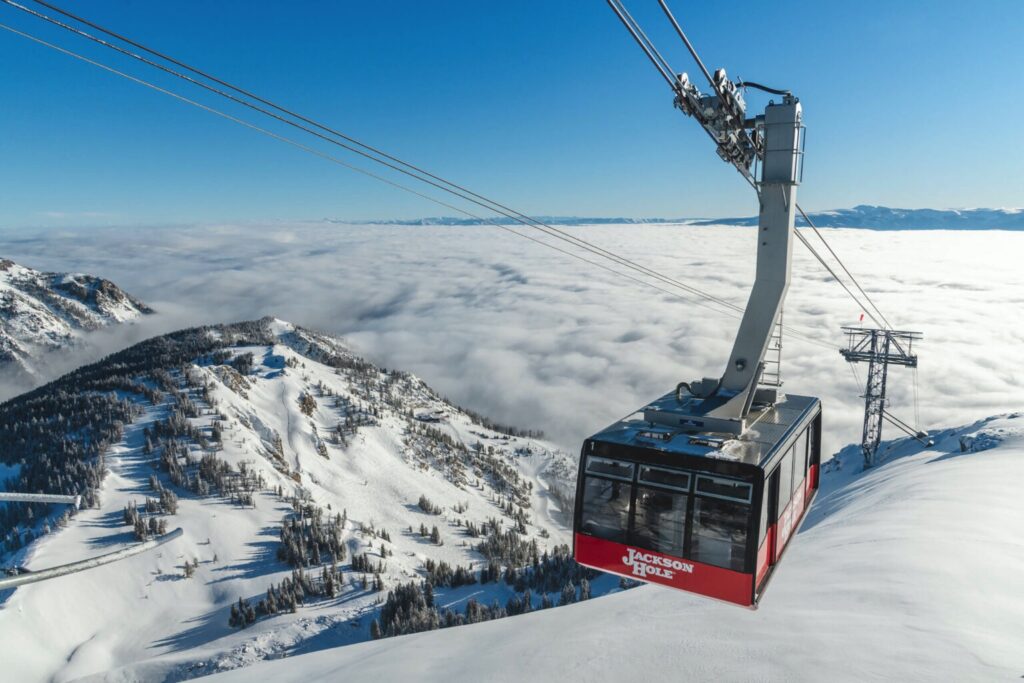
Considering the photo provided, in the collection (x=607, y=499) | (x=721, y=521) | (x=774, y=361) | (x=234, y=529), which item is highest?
(x=774, y=361)

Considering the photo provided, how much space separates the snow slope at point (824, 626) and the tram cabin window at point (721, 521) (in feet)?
21.8

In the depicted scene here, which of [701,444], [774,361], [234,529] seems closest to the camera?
[701,444]

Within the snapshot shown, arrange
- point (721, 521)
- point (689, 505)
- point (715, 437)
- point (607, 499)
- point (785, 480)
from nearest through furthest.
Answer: point (721, 521) → point (689, 505) → point (715, 437) → point (607, 499) → point (785, 480)

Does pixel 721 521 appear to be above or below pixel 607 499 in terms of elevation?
above

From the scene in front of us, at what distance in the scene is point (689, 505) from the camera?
40.5ft

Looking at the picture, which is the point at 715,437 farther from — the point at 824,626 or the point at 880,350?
the point at 880,350

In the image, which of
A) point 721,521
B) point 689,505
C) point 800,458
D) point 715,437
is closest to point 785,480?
point 800,458

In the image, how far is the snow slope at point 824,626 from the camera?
15.6 m

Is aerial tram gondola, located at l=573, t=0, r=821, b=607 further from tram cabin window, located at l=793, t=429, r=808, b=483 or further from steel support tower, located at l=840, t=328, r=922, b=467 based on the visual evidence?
steel support tower, located at l=840, t=328, r=922, b=467

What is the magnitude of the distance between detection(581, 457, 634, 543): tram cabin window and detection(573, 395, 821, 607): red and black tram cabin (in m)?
0.03

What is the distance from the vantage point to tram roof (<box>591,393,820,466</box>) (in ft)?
40.8

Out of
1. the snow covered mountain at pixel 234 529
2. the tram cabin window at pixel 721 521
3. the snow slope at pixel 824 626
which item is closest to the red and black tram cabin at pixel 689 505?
the tram cabin window at pixel 721 521

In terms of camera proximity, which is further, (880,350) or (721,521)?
(880,350)

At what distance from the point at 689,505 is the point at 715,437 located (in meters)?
2.03
